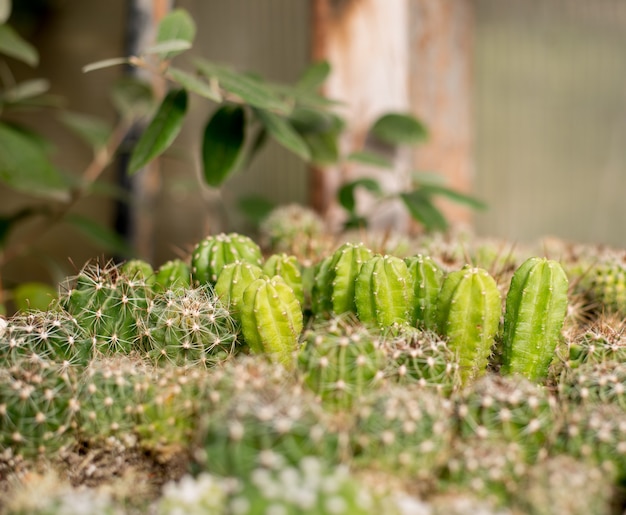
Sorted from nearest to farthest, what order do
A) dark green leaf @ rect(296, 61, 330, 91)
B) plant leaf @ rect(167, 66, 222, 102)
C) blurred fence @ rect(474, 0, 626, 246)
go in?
plant leaf @ rect(167, 66, 222, 102)
dark green leaf @ rect(296, 61, 330, 91)
blurred fence @ rect(474, 0, 626, 246)

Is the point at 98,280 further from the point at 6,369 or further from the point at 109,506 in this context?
the point at 109,506

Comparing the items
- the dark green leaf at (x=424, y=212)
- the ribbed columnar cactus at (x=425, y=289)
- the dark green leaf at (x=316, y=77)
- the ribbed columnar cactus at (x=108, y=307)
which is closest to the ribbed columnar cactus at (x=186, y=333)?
the ribbed columnar cactus at (x=108, y=307)

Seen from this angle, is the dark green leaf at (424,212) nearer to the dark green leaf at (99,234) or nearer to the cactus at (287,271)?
the cactus at (287,271)

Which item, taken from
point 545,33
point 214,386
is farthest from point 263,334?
point 545,33

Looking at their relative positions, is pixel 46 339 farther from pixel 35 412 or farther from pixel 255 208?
pixel 255 208

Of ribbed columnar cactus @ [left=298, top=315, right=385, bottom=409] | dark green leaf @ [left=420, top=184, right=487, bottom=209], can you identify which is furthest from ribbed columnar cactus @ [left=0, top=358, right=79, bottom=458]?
dark green leaf @ [left=420, top=184, right=487, bottom=209]

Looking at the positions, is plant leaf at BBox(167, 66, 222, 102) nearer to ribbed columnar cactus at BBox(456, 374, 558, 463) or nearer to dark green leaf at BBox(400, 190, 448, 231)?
dark green leaf at BBox(400, 190, 448, 231)
